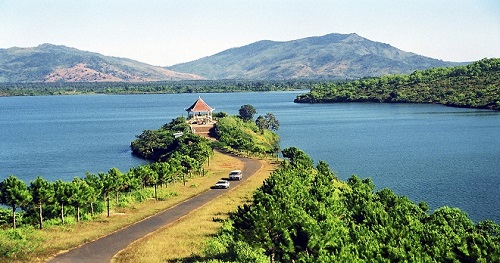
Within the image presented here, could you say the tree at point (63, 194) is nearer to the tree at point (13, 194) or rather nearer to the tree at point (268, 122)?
the tree at point (13, 194)

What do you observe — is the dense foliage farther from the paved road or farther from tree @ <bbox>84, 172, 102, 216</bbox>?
tree @ <bbox>84, 172, 102, 216</bbox>

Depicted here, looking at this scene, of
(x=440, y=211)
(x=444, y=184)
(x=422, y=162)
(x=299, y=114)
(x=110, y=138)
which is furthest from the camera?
(x=299, y=114)

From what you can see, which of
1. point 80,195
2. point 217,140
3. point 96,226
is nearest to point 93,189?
point 80,195

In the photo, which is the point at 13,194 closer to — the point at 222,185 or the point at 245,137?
the point at 222,185

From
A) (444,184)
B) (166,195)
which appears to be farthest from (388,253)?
(444,184)

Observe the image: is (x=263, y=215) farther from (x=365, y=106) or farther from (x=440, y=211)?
(x=365, y=106)

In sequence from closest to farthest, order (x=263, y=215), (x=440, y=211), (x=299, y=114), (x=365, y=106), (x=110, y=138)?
(x=263, y=215)
(x=440, y=211)
(x=110, y=138)
(x=299, y=114)
(x=365, y=106)

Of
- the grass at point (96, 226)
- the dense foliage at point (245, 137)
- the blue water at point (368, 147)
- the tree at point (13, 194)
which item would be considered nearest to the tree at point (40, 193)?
the tree at point (13, 194)
